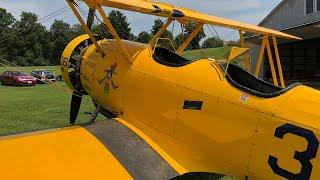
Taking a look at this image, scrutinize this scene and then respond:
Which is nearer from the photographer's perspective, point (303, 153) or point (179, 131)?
point (303, 153)

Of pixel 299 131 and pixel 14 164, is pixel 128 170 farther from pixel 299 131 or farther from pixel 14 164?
pixel 299 131

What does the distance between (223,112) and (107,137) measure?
1311 mm

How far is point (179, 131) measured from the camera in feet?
15.4

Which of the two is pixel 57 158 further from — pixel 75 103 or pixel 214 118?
pixel 75 103

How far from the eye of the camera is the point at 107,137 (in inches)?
189

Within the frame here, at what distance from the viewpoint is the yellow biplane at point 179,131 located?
3855mm

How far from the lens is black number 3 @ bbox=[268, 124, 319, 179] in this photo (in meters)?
3.65

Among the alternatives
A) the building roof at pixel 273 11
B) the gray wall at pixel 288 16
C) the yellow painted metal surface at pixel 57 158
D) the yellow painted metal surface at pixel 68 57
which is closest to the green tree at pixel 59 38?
the building roof at pixel 273 11

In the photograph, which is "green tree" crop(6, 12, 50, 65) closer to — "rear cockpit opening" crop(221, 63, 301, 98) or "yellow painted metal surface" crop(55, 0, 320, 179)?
"yellow painted metal surface" crop(55, 0, 320, 179)

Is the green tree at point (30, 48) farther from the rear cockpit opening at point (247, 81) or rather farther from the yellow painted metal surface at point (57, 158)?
the rear cockpit opening at point (247, 81)

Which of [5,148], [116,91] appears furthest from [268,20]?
[5,148]

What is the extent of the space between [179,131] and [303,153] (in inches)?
55.4

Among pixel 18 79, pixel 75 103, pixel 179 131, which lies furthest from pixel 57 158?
pixel 18 79

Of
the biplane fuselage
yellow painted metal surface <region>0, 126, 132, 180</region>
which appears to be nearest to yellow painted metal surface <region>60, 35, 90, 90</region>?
the biplane fuselage
